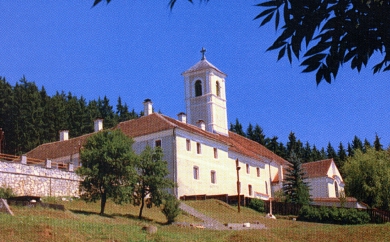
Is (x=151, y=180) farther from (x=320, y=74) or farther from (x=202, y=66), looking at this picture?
(x=320, y=74)

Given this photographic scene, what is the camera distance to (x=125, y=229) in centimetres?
Result: 2262

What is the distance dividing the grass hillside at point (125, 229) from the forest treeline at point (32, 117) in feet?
92.7

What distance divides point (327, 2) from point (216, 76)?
51.3 meters

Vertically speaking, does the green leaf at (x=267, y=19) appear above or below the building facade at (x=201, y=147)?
below

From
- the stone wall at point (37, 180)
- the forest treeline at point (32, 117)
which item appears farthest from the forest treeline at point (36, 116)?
the stone wall at point (37, 180)

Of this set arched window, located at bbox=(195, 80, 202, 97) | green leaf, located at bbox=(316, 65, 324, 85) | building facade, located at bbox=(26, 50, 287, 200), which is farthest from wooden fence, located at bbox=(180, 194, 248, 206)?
green leaf, located at bbox=(316, 65, 324, 85)

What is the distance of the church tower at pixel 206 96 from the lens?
5353 centimetres

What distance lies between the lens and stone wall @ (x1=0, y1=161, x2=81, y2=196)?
3281 cm

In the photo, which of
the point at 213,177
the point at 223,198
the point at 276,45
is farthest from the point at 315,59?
the point at 213,177

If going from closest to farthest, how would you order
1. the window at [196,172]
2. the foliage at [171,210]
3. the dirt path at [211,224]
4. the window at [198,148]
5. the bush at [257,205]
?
the foliage at [171,210] → the dirt path at [211,224] → the bush at [257,205] → the window at [196,172] → the window at [198,148]

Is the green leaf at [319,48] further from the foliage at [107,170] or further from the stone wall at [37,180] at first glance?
the stone wall at [37,180]

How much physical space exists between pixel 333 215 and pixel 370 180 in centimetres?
808

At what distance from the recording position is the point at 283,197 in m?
48.6

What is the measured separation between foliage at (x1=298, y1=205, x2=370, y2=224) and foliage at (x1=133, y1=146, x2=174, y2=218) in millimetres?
12297
